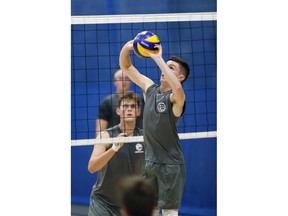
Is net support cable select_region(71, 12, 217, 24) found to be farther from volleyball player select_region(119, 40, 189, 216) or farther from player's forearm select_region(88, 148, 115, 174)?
player's forearm select_region(88, 148, 115, 174)

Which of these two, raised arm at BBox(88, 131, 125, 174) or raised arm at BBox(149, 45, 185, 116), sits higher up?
raised arm at BBox(149, 45, 185, 116)

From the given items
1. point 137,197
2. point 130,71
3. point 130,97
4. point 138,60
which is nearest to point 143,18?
point 138,60

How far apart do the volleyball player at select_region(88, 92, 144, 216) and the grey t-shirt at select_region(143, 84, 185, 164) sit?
319mm

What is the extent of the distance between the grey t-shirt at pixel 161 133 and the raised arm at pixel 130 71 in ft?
0.62

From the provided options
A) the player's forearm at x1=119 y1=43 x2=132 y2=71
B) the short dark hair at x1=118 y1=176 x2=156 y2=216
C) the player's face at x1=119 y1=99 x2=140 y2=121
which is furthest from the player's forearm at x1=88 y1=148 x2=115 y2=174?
the short dark hair at x1=118 y1=176 x2=156 y2=216

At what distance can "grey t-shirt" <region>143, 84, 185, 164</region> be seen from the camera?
5.64 metres

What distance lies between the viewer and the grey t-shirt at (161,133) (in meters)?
5.64

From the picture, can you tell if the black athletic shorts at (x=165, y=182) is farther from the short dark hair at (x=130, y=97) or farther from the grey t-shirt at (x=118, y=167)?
the short dark hair at (x=130, y=97)

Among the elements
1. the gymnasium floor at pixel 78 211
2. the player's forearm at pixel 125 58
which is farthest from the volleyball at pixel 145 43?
the gymnasium floor at pixel 78 211

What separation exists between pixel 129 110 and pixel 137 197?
289 centimetres

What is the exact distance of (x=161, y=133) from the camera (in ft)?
18.6
